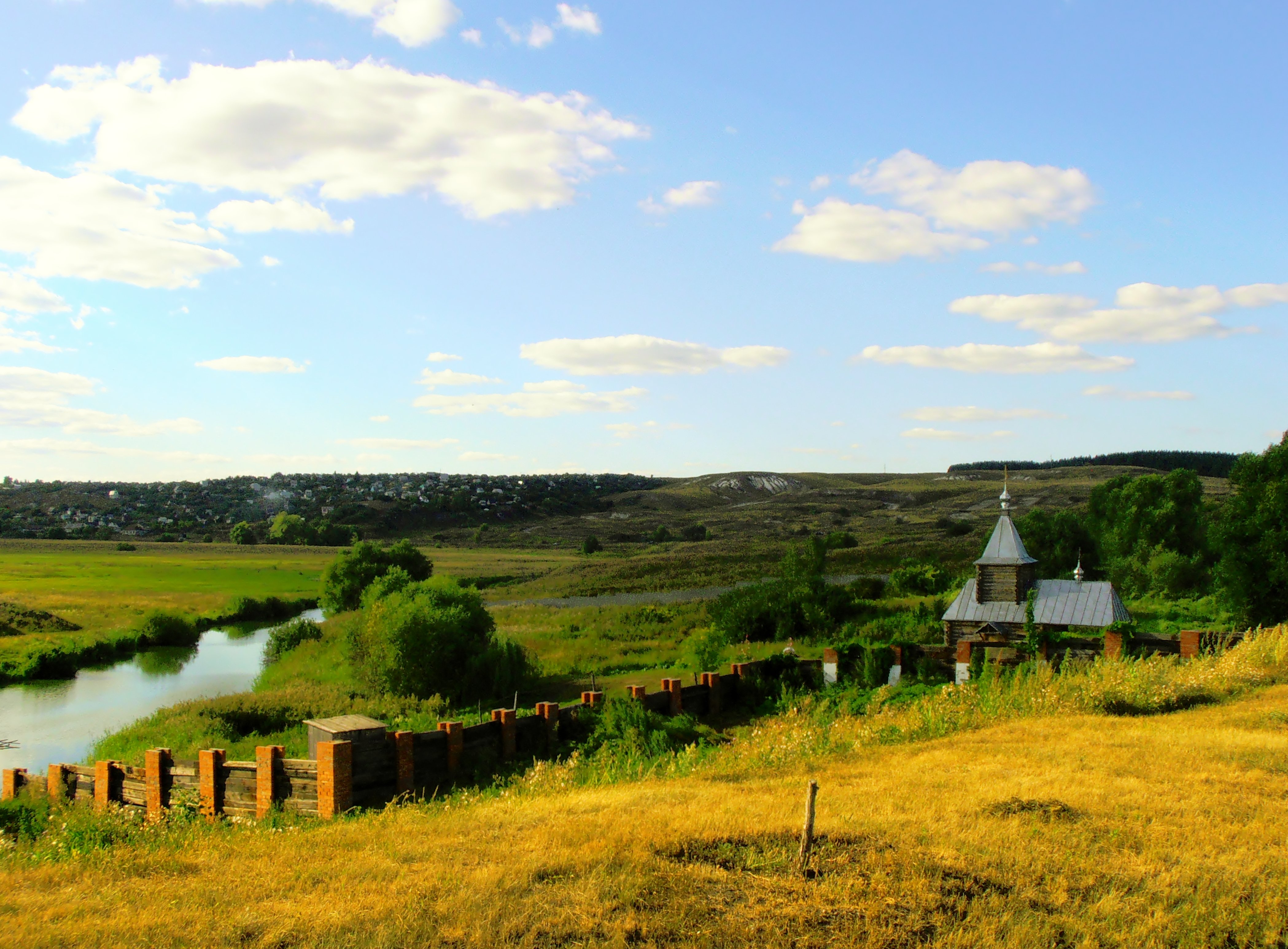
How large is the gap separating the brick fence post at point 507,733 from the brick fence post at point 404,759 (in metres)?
2.21

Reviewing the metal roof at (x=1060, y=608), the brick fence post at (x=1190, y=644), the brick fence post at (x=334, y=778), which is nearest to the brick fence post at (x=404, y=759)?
the brick fence post at (x=334, y=778)

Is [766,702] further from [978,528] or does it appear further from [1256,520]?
[978,528]

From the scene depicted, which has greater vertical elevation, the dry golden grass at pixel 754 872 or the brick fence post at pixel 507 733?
the dry golden grass at pixel 754 872

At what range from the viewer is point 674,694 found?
62.3ft

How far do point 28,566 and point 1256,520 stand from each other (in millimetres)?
90515

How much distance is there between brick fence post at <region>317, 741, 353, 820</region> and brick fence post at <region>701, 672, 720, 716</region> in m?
8.99

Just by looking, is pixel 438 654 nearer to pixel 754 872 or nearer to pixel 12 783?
pixel 12 783

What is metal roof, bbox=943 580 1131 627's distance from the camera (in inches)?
1115

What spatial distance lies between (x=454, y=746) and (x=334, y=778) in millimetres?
2862

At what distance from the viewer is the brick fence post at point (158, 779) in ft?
49.1

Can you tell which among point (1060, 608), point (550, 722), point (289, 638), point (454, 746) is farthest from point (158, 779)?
point (289, 638)

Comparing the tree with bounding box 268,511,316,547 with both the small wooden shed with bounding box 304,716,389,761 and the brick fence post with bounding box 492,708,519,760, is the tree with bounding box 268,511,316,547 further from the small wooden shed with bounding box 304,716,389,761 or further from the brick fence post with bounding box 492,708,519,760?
the small wooden shed with bounding box 304,716,389,761

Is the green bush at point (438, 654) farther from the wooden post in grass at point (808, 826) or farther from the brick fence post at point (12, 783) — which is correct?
the wooden post in grass at point (808, 826)

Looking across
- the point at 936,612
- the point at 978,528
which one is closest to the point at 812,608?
the point at 936,612
